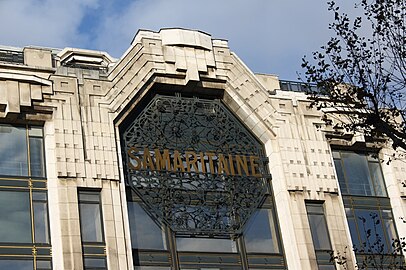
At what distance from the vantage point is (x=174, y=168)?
101 ft

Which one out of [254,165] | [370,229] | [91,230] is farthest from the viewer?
[370,229]

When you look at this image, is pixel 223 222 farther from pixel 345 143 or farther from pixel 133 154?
pixel 345 143

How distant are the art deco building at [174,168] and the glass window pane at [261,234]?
42 millimetres

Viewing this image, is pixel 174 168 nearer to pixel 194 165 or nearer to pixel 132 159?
pixel 194 165

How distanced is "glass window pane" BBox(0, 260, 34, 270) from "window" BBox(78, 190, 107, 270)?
5.77ft

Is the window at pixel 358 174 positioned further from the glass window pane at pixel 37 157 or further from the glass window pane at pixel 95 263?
the glass window pane at pixel 37 157

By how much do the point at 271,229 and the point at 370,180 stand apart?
564 centimetres

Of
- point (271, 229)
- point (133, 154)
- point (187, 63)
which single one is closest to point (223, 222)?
point (271, 229)

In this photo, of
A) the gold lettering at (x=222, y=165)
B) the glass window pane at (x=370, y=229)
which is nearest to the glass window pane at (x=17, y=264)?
the gold lettering at (x=222, y=165)

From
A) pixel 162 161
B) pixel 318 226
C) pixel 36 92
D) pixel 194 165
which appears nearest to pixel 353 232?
pixel 318 226

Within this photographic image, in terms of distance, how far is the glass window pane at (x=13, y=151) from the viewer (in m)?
28.5

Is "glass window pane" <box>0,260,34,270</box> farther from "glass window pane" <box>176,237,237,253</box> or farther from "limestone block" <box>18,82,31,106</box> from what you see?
"limestone block" <box>18,82,31,106</box>

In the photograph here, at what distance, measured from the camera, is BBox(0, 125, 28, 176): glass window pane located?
Answer: 93.6 feet

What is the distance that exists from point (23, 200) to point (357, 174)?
46.0ft
